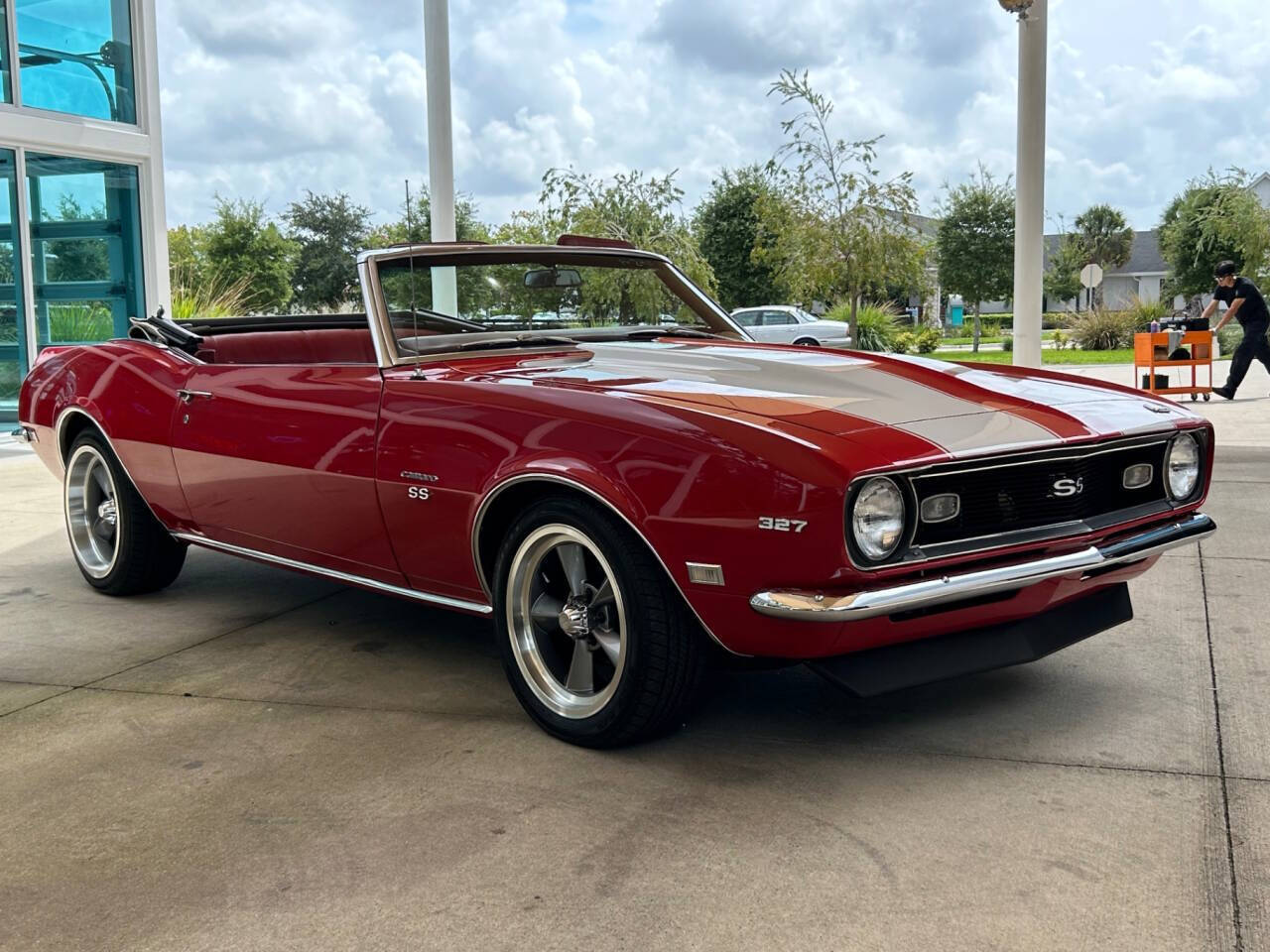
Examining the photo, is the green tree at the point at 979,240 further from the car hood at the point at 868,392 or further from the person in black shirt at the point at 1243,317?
the car hood at the point at 868,392

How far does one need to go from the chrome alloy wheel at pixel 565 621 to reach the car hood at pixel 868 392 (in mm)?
447

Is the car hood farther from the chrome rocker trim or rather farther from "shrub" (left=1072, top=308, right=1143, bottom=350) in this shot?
"shrub" (left=1072, top=308, right=1143, bottom=350)

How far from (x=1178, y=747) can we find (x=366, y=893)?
203 cm

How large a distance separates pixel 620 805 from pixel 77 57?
38.4ft

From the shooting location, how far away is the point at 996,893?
2375mm

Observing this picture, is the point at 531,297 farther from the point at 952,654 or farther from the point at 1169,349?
the point at 1169,349

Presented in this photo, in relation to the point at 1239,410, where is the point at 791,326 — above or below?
above

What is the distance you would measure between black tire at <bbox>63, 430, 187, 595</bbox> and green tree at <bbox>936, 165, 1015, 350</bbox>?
4059 cm

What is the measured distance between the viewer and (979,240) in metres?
43.3

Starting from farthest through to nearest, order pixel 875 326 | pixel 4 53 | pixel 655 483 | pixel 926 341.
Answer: pixel 926 341, pixel 875 326, pixel 4 53, pixel 655 483

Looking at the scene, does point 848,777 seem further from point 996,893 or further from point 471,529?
point 471,529

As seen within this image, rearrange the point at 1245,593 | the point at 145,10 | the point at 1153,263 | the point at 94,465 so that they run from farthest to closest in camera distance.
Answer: the point at 1153,263 → the point at 145,10 → the point at 94,465 → the point at 1245,593

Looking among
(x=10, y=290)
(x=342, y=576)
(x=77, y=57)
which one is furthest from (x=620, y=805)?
(x=77, y=57)

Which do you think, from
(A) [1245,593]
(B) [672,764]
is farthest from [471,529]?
(A) [1245,593]
